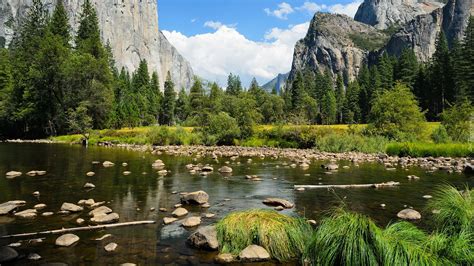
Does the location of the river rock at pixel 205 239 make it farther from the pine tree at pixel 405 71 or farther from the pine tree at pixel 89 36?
the pine tree at pixel 405 71

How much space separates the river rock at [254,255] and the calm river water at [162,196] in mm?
815

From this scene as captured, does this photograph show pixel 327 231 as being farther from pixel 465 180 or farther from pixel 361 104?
pixel 361 104

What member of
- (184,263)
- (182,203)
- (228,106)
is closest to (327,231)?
(184,263)

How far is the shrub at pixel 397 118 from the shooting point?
43.2 meters

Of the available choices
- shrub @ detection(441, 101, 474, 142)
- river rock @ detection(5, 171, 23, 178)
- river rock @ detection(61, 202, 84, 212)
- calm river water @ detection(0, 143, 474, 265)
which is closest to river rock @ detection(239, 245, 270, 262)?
calm river water @ detection(0, 143, 474, 265)

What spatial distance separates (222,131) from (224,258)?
44.4 meters

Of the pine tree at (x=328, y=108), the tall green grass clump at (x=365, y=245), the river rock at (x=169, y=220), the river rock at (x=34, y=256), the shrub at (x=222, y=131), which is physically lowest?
the river rock at (x=34, y=256)

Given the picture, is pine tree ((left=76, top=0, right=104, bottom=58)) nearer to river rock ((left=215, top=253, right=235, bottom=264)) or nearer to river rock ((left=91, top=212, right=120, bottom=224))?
river rock ((left=91, top=212, right=120, bottom=224))

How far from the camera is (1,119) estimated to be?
248 feet

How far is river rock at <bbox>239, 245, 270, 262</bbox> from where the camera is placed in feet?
27.9

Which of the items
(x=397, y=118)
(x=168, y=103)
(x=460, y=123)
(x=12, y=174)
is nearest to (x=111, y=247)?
(x=12, y=174)

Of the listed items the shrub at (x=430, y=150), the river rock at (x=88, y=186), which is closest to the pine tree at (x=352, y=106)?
the shrub at (x=430, y=150)

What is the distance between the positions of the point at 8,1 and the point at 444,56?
6599 inches

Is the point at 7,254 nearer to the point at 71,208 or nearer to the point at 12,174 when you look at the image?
the point at 71,208
